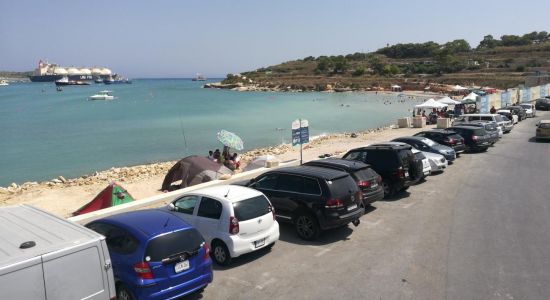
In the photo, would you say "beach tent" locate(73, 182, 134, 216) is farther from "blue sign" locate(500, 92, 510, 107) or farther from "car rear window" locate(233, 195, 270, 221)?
"blue sign" locate(500, 92, 510, 107)

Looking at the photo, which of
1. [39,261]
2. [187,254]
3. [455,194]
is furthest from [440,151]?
[39,261]

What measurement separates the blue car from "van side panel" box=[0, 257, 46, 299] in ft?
5.61

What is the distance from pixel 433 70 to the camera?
5039 inches

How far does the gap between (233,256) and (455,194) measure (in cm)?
880

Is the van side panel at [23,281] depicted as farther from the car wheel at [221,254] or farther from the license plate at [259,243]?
the license plate at [259,243]

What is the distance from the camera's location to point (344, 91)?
124688 mm

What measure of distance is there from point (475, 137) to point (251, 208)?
17.2 m

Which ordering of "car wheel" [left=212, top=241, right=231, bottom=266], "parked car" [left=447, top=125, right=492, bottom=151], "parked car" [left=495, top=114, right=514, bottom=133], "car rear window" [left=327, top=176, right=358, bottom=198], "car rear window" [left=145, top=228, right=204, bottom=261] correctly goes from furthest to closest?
1. "parked car" [left=495, top=114, right=514, bottom=133]
2. "parked car" [left=447, top=125, right=492, bottom=151]
3. "car rear window" [left=327, top=176, right=358, bottom=198]
4. "car wheel" [left=212, top=241, right=231, bottom=266]
5. "car rear window" [left=145, top=228, right=204, bottom=261]

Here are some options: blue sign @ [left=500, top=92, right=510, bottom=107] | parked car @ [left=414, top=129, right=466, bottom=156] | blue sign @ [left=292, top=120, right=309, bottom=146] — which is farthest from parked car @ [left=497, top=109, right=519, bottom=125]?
blue sign @ [left=292, top=120, right=309, bottom=146]

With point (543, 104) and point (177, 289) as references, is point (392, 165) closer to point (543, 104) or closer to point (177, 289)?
point (177, 289)

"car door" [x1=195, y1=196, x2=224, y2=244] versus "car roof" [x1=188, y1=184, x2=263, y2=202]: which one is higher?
"car roof" [x1=188, y1=184, x2=263, y2=202]

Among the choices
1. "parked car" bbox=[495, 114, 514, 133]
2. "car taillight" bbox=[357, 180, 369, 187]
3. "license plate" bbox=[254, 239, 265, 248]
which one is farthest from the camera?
"parked car" bbox=[495, 114, 514, 133]

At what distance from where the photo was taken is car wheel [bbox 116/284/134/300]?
6.71m

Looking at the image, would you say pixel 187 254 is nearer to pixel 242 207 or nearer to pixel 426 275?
pixel 242 207
